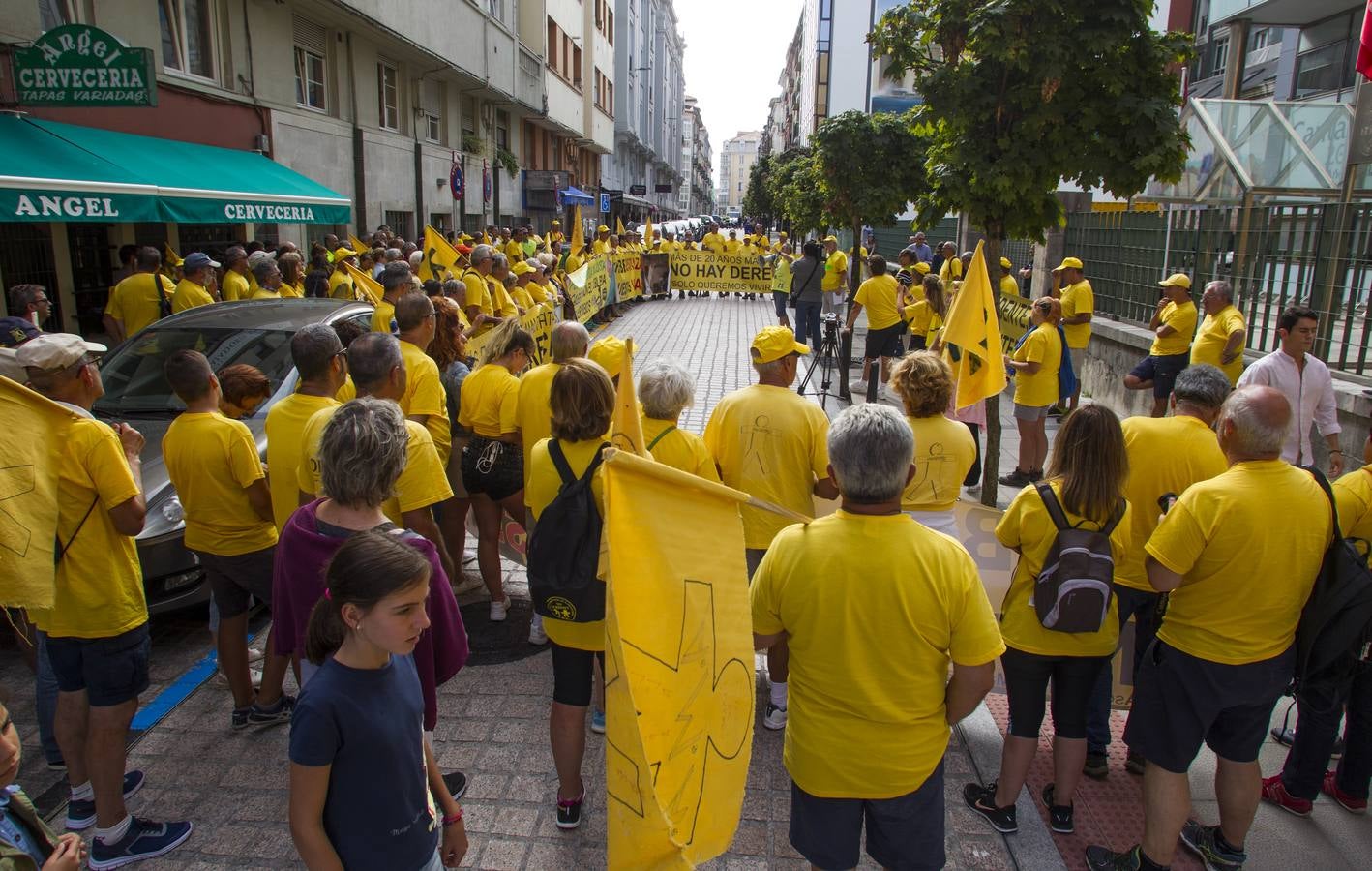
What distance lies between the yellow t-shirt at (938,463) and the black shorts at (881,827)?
165cm

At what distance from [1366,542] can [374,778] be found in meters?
3.34

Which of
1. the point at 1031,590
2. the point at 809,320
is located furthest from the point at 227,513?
the point at 809,320

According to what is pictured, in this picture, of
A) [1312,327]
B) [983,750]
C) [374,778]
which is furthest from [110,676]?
[1312,327]

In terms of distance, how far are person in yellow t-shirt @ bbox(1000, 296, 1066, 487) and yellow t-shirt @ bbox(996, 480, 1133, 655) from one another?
4.85 metres

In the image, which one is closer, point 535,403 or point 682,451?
point 682,451

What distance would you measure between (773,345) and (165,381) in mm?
4331

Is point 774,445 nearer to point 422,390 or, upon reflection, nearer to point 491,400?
point 491,400

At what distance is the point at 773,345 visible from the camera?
4301mm

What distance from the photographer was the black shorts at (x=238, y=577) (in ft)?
13.0

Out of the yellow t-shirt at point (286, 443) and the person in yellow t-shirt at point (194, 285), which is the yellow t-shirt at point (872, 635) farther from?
the person in yellow t-shirt at point (194, 285)

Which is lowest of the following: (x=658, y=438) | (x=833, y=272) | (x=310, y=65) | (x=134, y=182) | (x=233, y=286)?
(x=658, y=438)

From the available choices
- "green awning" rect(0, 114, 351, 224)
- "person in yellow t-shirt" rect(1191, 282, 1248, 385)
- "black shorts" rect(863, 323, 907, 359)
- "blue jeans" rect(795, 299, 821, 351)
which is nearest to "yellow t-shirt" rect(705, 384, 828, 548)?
"person in yellow t-shirt" rect(1191, 282, 1248, 385)

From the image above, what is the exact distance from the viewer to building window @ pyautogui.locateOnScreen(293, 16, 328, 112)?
1683 centimetres

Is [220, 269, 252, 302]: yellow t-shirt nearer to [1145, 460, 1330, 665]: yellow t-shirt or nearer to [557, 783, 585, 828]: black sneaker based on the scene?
[557, 783, 585, 828]: black sneaker
